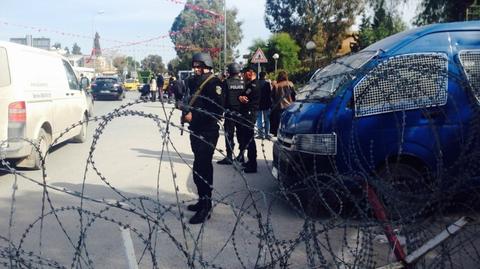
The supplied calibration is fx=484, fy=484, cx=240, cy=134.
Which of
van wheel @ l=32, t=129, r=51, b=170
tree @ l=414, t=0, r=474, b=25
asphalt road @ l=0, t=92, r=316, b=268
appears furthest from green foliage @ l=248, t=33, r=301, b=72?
van wheel @ l=32, t=129, r=51, b=170

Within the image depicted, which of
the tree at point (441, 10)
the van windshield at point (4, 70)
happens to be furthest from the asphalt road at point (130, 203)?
the tree at point (441, 10)

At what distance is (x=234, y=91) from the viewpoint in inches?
289

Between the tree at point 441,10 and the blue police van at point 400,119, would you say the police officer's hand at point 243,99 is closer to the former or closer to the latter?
the blue police van at point 400,119

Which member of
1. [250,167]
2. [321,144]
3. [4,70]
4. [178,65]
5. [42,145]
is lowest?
[250,167]

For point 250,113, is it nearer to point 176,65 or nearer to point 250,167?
point 250,167

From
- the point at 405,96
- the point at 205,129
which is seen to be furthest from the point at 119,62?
the point at 405,96

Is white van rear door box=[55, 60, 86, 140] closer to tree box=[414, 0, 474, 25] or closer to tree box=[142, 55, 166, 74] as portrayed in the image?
tree box=[414, 0, 474, 25]

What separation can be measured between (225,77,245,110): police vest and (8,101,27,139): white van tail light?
2.92 m

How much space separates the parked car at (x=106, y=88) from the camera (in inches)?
1163

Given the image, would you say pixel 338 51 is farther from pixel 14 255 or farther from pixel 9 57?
pixel 14 255

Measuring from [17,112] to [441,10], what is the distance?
19.4 meters

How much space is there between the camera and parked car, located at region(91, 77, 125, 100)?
2953 centimetres

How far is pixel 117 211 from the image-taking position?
554 cm

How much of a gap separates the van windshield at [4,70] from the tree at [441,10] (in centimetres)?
1834
